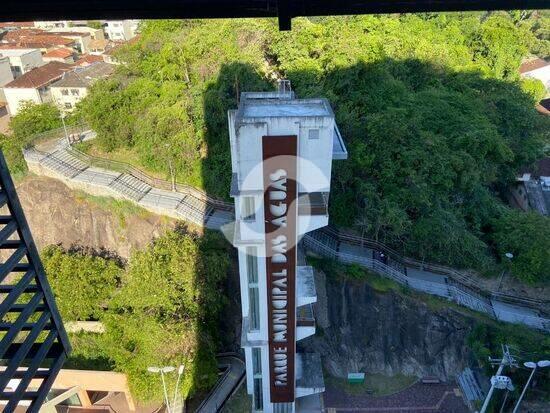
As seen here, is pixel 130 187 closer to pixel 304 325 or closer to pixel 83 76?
pixel 304 325

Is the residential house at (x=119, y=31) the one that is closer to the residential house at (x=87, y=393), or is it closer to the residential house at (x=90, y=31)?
the residential house at (x=90, y=31)

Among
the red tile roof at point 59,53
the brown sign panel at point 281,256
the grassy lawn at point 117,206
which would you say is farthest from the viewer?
the red tile roof at point 59,53

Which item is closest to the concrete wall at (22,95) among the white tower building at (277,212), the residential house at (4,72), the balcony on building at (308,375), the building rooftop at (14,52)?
the residential house at (4,72)

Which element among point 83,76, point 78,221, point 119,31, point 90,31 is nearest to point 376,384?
point 78,221

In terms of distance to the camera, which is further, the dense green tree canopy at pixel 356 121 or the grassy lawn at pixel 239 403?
the dense green tree canopy at pixel 356 121

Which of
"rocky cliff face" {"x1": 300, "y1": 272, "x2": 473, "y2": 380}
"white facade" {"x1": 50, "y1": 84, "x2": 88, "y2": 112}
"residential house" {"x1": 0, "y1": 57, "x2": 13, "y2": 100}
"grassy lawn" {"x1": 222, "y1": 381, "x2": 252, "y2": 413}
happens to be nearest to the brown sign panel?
"grassy lawn" {"x1": 222, "y1": 381, "x2": 252, "y2": 413}

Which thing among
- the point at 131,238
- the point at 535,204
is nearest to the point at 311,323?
the point at 131,238

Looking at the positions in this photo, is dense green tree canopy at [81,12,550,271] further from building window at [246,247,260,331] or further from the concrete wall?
the concrete wall
